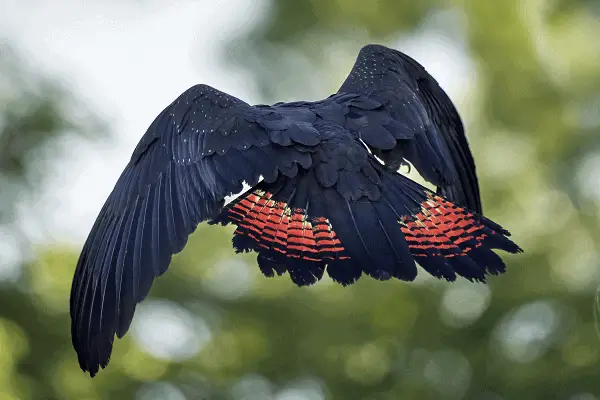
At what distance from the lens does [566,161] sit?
12.0 meters

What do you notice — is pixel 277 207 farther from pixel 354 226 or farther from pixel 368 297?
pixel 368 297

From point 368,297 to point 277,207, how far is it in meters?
6.85

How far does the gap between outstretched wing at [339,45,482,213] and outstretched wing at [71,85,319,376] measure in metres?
0.42

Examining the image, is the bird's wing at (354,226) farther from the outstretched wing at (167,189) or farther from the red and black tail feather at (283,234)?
the outstretched wing at (167,189)

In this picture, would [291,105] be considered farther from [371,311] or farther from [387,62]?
[371,311]

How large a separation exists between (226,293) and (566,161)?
3.85m

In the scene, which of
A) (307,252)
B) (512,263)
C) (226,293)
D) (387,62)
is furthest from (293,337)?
(307,252)

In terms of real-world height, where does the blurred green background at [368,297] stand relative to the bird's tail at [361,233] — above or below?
above

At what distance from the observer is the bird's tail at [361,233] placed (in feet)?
15.5

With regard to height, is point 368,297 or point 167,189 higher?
point 368,297

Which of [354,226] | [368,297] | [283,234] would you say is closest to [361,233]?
[354,226]

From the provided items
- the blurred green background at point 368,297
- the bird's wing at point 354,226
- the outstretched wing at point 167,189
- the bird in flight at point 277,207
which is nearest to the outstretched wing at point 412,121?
the bird in flight at point 277,207

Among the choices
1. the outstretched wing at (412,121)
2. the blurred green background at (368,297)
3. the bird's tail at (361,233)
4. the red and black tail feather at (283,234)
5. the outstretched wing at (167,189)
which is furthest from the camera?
the blurred green background at (368,297)

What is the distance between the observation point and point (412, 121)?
5.52 metres
